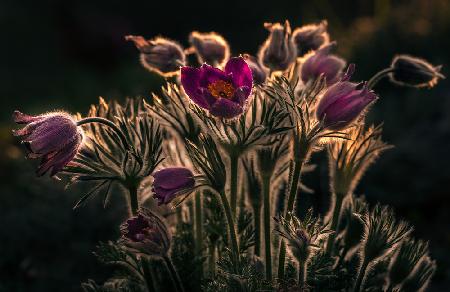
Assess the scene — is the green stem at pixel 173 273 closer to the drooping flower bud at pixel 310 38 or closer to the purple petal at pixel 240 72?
the purple petal at pixel 240 72

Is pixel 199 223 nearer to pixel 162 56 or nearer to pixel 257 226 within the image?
pixel 257 226

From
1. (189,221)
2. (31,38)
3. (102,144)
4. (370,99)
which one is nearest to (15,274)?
(189,221)

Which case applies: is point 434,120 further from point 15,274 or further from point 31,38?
point 31,38

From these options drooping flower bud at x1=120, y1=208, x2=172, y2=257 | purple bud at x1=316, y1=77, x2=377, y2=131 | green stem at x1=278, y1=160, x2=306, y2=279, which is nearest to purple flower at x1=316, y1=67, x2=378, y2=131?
purple bud at x1=316, y1=77, x2=377, y2=131

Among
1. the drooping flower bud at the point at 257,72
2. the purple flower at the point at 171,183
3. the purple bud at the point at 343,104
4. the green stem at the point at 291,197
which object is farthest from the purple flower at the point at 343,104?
the purple flower at the point at 171,183

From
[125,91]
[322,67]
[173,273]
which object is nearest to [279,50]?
[322,67]
